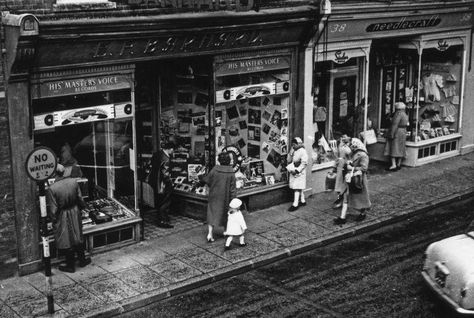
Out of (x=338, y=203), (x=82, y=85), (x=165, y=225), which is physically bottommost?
(x=165, y=225)

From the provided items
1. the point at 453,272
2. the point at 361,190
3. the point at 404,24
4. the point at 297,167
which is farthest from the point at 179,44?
the point at 404,24

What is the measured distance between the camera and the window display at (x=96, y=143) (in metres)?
13.5

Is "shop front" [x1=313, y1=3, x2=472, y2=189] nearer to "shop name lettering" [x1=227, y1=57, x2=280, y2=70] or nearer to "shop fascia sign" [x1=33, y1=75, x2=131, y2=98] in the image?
"shop name lettering" [x1=227, y1=57, x2=280, y2=70]

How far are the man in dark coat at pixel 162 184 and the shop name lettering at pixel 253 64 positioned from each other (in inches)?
97.6

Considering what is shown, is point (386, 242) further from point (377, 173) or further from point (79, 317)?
point (79, 317)

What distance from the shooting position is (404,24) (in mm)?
20125

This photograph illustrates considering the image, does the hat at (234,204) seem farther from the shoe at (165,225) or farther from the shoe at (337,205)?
the shoe at (337,205)

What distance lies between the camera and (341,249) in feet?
49.6

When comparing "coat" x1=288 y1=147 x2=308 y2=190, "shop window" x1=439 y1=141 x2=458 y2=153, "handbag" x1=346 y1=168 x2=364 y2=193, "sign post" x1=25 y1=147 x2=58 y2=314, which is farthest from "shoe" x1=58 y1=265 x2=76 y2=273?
"shop window" x1=439 y1=141 x2=458 y2=153

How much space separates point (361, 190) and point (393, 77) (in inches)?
266

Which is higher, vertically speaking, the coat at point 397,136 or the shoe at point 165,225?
the coat at point 397,136

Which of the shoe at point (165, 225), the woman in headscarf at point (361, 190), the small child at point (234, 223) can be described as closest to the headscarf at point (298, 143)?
the woman in headscarf at point (361, 190)

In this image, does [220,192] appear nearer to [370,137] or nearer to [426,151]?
[370,137]

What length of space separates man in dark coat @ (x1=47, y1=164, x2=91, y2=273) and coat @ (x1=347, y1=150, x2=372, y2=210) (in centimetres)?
619
